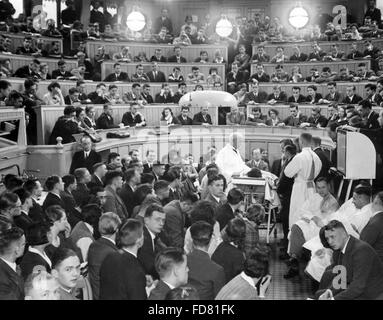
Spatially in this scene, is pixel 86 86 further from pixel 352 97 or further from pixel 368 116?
pixel 368 116

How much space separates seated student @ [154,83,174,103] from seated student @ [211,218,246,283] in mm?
8911

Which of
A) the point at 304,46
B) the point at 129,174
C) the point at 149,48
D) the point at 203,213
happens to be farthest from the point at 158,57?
the point at 203,213

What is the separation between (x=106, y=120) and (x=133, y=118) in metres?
0.91

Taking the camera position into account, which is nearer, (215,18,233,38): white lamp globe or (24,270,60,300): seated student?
(24,270,60,300): seated student

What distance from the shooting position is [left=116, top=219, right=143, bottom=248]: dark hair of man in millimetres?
4441

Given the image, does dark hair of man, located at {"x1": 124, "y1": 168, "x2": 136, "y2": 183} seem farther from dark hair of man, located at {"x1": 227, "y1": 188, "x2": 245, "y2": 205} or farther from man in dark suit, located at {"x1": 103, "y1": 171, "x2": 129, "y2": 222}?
dark hair of man, located at {"x1": 227, "y1": 188, "x2": 245, "y2": 205}

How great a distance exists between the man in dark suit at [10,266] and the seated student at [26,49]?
9.84 m

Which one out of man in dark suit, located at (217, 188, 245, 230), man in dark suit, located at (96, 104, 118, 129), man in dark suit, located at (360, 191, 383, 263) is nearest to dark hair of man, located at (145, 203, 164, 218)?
man in dark suit, located at (217, 188, 245, 230)

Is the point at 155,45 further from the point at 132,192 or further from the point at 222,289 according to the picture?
the point at 222,289

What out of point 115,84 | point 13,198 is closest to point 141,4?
point 115,84

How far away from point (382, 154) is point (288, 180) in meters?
1.25

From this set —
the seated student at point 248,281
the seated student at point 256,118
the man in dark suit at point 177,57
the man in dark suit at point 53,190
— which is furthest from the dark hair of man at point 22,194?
the man in dark suit at point 177,57

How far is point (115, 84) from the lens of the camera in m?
13.7
